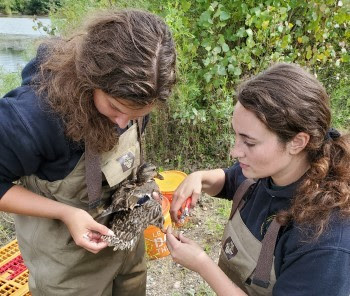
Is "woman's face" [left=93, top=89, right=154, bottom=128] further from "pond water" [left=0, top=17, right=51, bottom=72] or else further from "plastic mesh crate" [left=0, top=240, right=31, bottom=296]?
"pond water" [left=0, top=17, right=51, bottom=72]

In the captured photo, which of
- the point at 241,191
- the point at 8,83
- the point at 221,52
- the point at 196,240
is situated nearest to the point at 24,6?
the point at 8,83

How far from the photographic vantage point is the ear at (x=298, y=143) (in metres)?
1.41

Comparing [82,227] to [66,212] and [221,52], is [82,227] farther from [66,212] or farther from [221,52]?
[221,52]

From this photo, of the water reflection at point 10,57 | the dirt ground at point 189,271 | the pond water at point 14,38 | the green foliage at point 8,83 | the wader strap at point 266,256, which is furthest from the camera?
the water reflection at point 10,57

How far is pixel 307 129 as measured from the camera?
4.58 ft

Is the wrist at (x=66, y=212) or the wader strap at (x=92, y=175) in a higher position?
the wader strap at (x=92, y=175)

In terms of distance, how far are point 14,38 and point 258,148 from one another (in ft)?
34.1

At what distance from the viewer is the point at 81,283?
183 centimetres

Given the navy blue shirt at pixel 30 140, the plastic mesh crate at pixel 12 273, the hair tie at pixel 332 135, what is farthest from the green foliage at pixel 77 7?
the hair tie at pixel 332 135

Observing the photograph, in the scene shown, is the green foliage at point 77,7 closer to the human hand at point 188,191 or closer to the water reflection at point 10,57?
the human hand at point 188,191

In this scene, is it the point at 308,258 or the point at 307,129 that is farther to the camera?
the point at 307,129

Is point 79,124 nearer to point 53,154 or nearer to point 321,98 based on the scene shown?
point 53,154

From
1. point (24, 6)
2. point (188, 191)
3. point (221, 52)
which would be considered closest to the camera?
point (188, 191)

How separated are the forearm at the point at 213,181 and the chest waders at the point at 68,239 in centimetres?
38
